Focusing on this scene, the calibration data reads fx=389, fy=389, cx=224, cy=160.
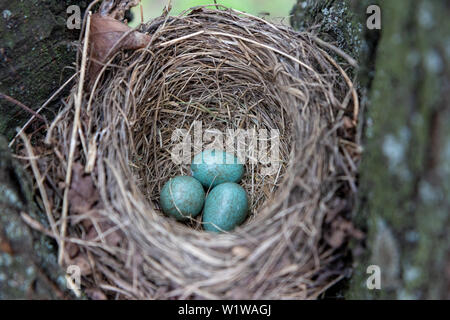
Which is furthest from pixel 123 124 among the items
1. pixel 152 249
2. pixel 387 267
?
pixel 387 267

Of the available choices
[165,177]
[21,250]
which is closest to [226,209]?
[165,177]

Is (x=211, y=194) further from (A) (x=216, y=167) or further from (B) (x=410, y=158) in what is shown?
(B) (x=410, y=158)

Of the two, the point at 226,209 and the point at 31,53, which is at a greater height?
the point at 31,53

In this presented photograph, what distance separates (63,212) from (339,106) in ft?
4.85

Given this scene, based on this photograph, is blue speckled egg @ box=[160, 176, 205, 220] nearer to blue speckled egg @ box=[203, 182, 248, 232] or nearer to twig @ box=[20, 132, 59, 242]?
blue speckled egg @ box=[203, 182, 248, 232]

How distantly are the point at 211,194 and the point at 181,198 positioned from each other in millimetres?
215

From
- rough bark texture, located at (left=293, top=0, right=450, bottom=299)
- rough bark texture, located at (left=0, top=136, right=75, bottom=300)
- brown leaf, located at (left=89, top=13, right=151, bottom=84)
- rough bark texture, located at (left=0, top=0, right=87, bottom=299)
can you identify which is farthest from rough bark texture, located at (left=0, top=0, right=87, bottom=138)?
rough bark texture, located at (left=293, top=0, right=450, bottom=299)

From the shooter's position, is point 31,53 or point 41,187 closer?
point 41,187

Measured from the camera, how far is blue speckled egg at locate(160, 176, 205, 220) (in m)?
2.52

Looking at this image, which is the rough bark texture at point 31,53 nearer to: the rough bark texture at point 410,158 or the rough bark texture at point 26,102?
the rough bark texture at point 26,102

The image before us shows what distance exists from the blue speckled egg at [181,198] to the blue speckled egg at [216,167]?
0.14m

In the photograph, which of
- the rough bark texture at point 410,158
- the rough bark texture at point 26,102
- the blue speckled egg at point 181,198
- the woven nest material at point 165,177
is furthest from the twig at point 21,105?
the rough bark texture at point 410,158

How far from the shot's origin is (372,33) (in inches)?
72.2

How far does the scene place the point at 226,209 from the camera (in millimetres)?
2441
